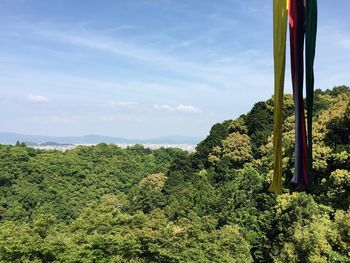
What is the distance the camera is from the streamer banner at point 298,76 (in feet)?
13.3

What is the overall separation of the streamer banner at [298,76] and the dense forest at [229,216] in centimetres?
755

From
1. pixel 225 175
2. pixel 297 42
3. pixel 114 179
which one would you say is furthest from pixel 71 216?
pixel 297 42

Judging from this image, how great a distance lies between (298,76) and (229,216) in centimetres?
1965

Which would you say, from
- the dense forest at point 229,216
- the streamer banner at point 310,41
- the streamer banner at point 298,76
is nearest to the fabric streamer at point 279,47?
the streamer banner at point 298,76

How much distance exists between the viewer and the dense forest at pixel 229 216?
17266 millimetres

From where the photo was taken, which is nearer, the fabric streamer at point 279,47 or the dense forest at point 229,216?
the fabric streamer at point 279,47

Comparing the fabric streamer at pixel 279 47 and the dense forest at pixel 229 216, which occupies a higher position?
the fabric streamer at pixel 279 47

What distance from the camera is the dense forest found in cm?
1727

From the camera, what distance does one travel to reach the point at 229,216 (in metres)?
23.1

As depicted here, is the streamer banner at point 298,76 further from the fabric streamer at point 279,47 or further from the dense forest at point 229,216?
the dense forest at point 229,216

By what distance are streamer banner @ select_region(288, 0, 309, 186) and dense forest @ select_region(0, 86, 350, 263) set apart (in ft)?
24.8

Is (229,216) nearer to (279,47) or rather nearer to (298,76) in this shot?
(298,76)

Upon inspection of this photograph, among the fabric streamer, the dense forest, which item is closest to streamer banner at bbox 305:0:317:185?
the fabric streamer

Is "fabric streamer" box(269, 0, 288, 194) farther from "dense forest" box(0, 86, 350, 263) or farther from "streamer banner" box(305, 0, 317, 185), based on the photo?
"dense forest" box(0, 86, 350, 263)
